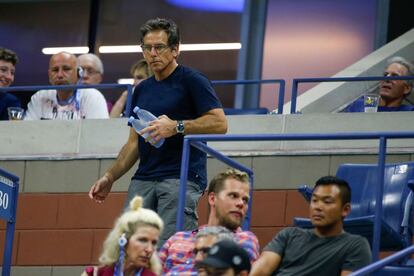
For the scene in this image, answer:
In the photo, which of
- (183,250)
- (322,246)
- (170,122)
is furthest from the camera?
(170,122)

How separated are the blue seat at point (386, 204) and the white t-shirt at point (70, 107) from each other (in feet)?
10.7

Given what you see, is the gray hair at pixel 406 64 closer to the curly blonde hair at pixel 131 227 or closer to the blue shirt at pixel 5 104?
the blue shirt at pixel 5 104

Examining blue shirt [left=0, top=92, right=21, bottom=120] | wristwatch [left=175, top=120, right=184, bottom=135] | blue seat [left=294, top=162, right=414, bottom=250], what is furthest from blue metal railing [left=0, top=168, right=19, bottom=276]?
blue shirt [left=0, top=92, right=21, bottom=120]

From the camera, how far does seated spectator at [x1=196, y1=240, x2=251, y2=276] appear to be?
24.2ft

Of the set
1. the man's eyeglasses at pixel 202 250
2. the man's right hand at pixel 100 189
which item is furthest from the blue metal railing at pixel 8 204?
the man's eyeglasses at pixel 202 250

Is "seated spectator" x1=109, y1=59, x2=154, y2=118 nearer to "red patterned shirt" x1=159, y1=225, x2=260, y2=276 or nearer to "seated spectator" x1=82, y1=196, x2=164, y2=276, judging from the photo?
"red patterned shirt" x1=159, y1=225, x2=260, y2=276

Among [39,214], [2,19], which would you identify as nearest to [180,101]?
[39,214]

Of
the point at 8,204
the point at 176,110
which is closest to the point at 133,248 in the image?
the point at 176,110

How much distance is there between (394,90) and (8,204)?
3.58m

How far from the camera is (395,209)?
32.0 ft

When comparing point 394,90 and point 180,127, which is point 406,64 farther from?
point 180,127

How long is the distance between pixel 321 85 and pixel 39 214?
273 cm

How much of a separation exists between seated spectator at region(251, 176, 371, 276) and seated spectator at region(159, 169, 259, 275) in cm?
14

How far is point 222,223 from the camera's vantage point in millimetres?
8828
